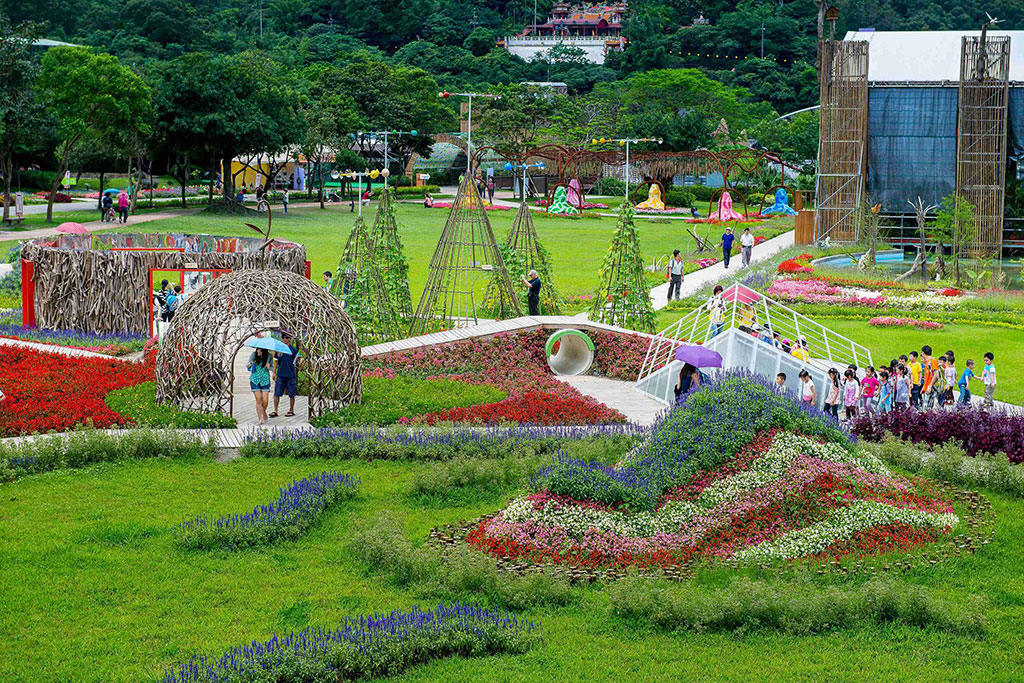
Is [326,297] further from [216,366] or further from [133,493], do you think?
[133,493]

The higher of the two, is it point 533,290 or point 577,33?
point 577,33

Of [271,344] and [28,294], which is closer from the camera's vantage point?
[271,344]

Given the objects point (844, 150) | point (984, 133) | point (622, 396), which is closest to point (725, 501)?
point (622, 396)

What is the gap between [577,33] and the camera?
141m

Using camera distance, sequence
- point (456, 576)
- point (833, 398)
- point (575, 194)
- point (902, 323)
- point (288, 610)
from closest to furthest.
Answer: point (288, 610) < point (456, 576) < point (833, 398) < point (902, 323) < point (575, 194)

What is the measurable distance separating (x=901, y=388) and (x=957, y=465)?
3263 millimetres

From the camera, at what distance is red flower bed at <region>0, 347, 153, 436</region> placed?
17688 mm

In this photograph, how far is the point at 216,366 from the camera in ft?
60.7

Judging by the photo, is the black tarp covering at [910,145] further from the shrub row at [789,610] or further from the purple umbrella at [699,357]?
the shrub row at [789,610]

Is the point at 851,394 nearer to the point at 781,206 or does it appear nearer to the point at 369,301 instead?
the point at 369,301

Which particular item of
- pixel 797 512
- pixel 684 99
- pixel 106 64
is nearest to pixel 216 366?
pixel 797 512

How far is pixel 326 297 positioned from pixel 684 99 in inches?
3019

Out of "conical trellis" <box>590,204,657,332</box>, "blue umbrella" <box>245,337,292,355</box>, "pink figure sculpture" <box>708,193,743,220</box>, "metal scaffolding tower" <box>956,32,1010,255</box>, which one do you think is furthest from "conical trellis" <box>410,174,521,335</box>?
"pink figure sculpture" <box>708,193,743,220</box>

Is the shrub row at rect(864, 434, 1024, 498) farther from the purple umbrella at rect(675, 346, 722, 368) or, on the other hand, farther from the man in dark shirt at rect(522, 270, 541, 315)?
the man in dark shirt at rect(522, 270, 541, 315)
